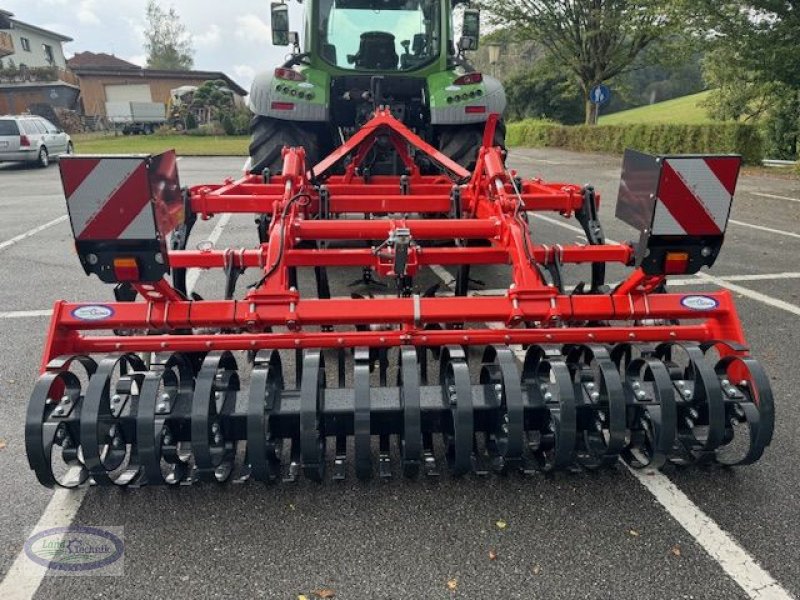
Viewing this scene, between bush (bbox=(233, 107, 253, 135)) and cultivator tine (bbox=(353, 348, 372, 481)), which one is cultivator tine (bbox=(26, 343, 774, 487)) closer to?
cultivator tine (bbox=(353, 348, 372, 481))

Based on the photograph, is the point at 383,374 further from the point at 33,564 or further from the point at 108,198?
the point at 33,564

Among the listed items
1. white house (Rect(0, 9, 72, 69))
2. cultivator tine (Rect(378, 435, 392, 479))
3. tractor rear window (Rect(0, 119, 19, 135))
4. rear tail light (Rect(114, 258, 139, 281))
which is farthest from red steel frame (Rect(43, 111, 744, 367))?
white house (Rect(0, 9, 72, 69))

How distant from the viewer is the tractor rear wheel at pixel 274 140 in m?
5.59

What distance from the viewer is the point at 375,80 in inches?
221

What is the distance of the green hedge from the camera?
50.7 ft

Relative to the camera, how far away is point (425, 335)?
2551 mm

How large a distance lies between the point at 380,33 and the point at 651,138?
15.1 m

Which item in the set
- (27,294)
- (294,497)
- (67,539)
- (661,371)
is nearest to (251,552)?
(294,497)

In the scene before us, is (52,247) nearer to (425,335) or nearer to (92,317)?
(92,317)

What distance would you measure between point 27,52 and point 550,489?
48.8 metres

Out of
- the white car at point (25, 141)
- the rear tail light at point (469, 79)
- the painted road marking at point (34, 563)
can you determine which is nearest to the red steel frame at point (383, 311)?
the painted road marking at point (34, 563)

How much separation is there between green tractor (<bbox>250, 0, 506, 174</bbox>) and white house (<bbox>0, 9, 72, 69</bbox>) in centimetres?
3862

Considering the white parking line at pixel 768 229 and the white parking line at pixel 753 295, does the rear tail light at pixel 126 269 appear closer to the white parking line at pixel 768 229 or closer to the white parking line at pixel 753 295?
the white parking line at pixel 753 295

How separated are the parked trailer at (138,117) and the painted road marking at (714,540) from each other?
1538 inches
